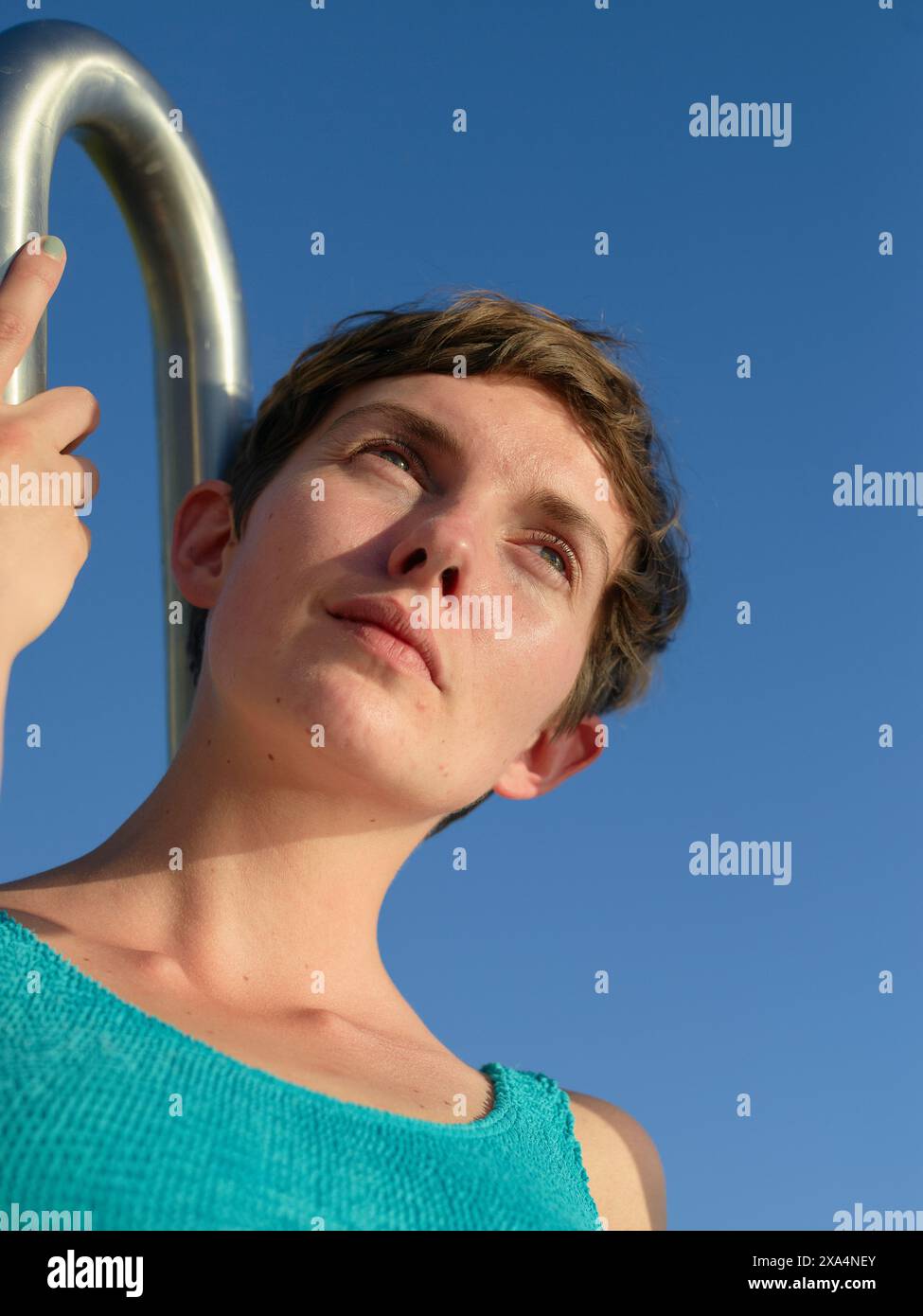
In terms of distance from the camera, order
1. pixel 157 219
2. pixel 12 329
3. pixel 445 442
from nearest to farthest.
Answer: pixel 12 329, pixel 157 219, pixel 445 442

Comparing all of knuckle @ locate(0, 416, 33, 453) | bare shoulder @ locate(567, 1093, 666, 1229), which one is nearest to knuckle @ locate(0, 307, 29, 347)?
knuckle @ locate(0, 416, 33, 453)

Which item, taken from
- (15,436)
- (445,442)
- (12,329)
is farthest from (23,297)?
(445,442)

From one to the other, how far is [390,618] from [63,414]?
578mm

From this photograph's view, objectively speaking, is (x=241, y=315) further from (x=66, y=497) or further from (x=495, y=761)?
(x=495, y=761)

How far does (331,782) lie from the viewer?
85.3 inches

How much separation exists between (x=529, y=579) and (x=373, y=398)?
500 mm

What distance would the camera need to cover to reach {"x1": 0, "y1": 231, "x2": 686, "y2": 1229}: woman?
169cm

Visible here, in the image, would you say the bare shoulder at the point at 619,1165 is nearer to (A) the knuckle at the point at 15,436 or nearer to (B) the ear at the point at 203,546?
(B) the ear at the point at 203,546

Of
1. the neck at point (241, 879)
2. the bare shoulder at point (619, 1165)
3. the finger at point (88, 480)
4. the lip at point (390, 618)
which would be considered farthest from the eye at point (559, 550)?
the bare shoulder at point (619, 1165)

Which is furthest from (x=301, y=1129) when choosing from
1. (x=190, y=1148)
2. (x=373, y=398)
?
Answer: (x=373, y=398)

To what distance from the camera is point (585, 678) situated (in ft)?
9.18

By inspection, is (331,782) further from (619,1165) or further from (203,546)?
(619,1165)

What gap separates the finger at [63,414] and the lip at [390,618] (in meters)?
0.47
